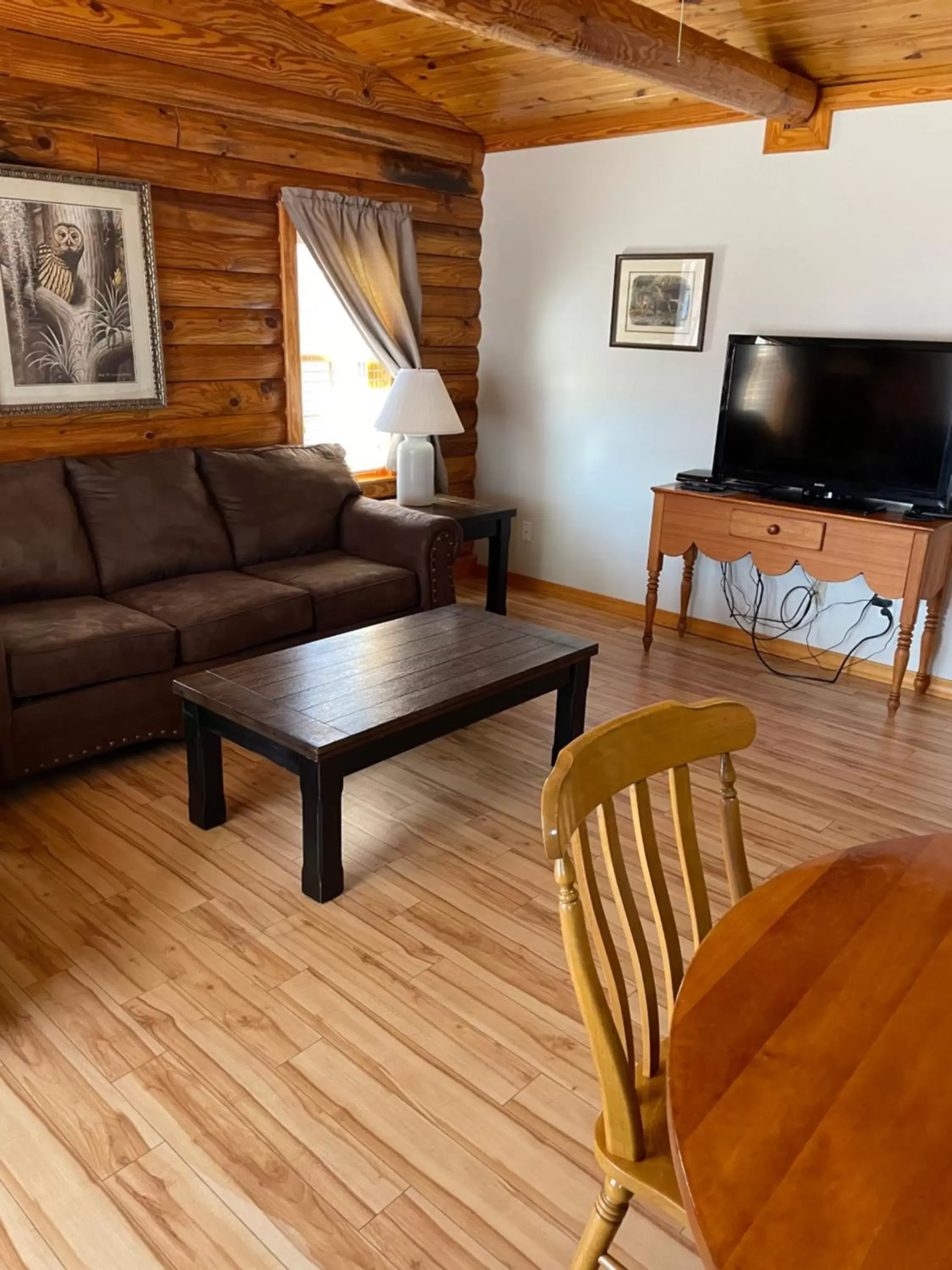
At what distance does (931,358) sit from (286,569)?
103 inches

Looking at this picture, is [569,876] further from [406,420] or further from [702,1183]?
[406,420]

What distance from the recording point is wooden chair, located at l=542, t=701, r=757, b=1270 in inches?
43.6

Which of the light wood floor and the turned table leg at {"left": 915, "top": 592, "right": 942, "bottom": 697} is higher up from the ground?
the turned table leg at {"left": 915, "top": 592, "right": 942, "bottom": 697}

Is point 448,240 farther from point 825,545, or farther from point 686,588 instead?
point 825,545

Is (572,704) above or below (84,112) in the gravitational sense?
below

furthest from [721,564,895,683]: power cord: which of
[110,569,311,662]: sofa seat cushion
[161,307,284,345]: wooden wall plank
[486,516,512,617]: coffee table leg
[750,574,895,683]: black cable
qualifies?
[161,307,284,345]: wooden wall plank

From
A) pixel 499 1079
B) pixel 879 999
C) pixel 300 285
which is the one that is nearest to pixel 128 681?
pixel 499 1079

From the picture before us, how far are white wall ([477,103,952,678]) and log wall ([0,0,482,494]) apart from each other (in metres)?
0.61

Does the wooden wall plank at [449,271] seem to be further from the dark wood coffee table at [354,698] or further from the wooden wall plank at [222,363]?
the dark wood coffee table at [354,698]

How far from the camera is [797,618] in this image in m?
4.34

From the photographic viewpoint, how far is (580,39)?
2.93 meters

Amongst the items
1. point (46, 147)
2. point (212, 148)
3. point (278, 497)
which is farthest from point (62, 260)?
point (278, 497)

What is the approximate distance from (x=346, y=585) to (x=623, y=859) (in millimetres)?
2521

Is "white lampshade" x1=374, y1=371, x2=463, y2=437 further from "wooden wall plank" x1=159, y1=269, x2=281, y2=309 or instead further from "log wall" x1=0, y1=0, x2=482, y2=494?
"wooden wall plank" x1=159, y1=269, x2=281, y2=309
